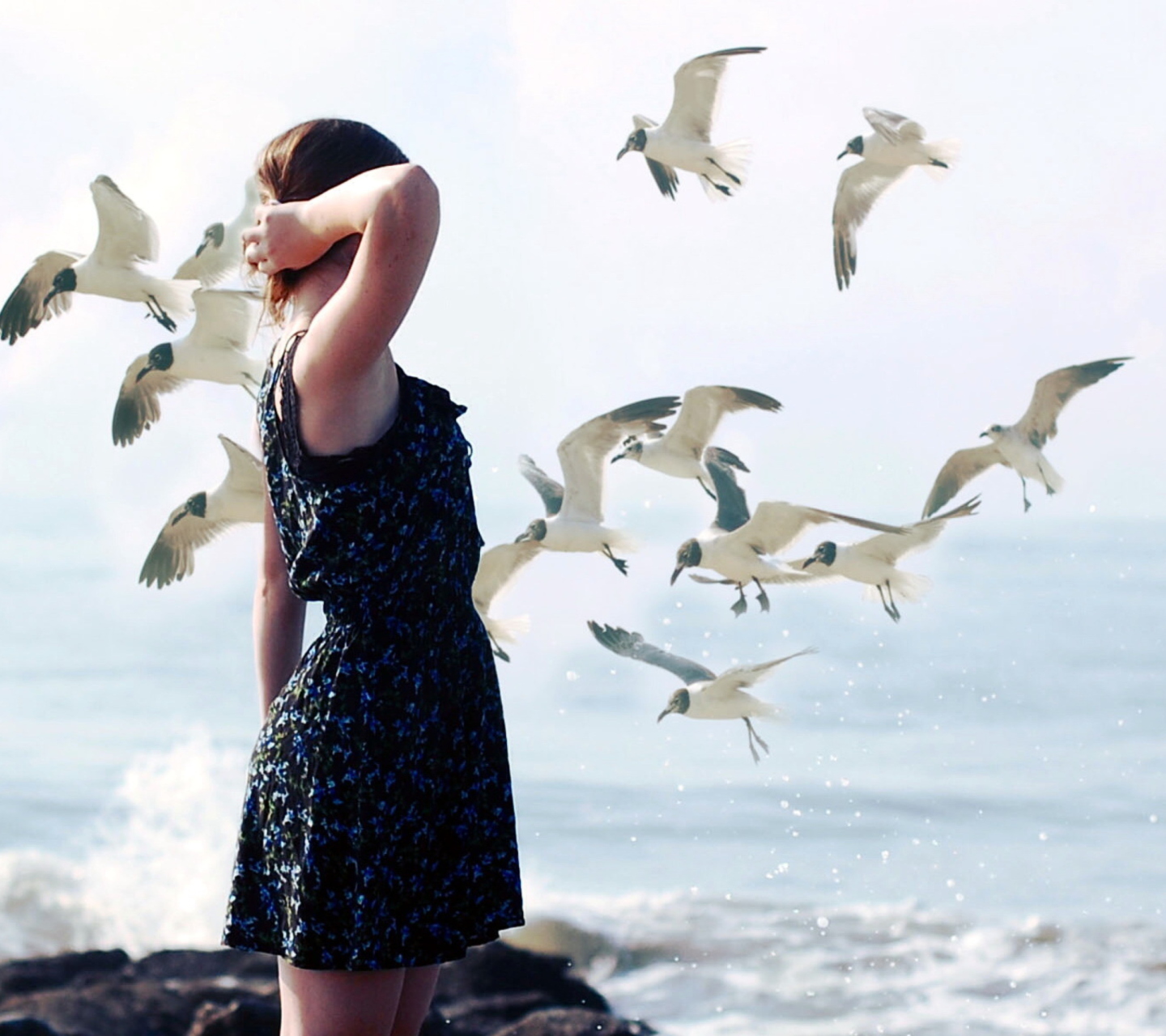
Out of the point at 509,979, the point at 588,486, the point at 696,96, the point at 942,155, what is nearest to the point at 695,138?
the point at 696,96

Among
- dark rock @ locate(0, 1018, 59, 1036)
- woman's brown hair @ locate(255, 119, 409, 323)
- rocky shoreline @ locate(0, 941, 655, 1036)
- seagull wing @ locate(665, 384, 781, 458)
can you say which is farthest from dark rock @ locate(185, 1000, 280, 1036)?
woman's brown hair @ locate(255, 119, 409, 323)

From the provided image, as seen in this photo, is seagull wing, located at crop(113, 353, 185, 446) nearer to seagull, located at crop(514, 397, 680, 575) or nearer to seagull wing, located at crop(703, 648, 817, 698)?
seagull, located at crop(514, 397, 680, 575)

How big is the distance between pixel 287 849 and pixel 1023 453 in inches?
61.1

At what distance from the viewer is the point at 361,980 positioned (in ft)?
2.83

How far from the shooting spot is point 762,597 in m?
2.19

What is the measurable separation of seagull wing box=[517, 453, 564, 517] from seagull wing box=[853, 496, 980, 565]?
45 cm

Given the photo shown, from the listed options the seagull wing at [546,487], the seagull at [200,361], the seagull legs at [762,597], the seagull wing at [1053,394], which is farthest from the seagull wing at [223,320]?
the seagull wing at [1053,394]

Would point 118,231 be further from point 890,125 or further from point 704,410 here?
point 890,125

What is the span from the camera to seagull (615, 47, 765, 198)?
2.12 metres

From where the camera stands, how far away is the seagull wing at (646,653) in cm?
211

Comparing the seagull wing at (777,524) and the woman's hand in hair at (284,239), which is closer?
the woman's hand in hair at (284,239)

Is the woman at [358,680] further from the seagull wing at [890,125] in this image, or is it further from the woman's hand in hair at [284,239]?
the seagull wing at [890,125]

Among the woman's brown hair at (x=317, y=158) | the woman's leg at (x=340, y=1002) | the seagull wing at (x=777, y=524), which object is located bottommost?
the woman's leg at (x=340, y=1002)

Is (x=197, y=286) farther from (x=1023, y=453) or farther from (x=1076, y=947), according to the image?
(x=1076, y=947)
